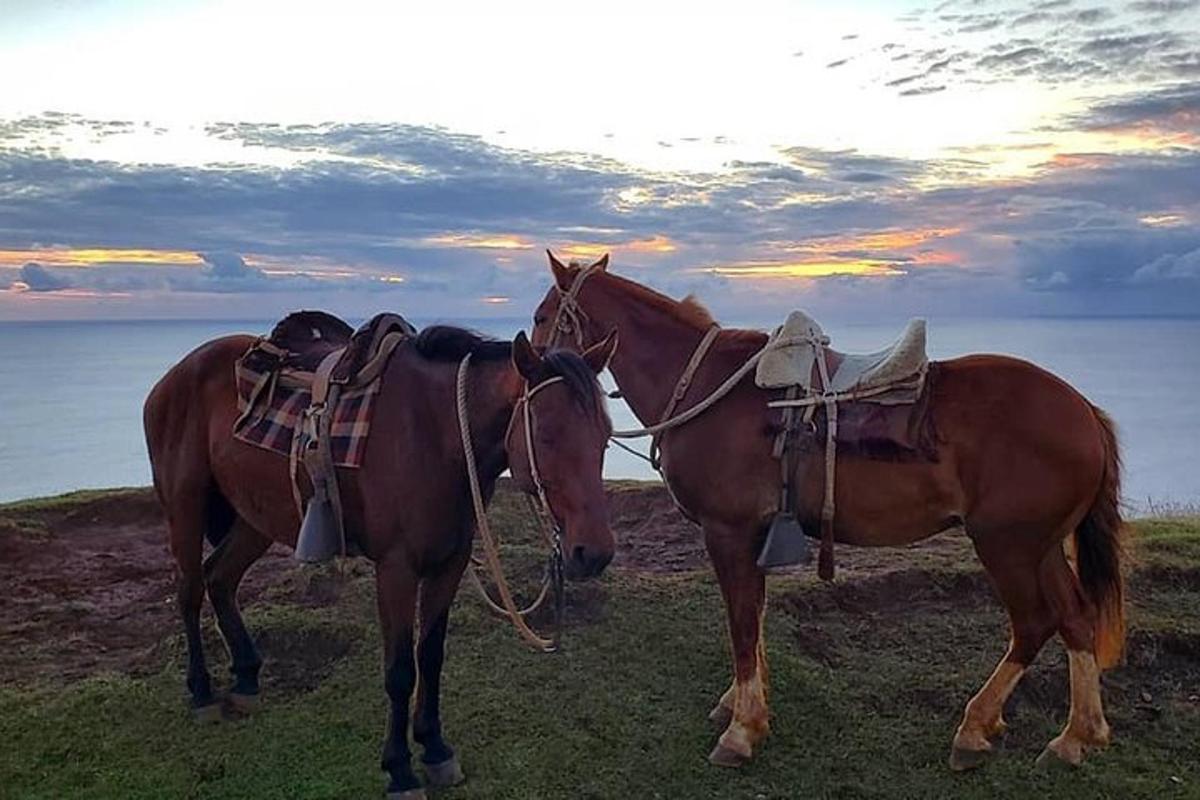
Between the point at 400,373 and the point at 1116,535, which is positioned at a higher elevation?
the point at 400,373

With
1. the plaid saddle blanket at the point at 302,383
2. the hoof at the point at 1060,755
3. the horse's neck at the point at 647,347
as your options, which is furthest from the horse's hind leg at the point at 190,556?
the hoof at the point at 1060,755

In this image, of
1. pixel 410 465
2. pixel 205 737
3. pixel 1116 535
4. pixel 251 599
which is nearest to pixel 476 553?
pixel 251 599

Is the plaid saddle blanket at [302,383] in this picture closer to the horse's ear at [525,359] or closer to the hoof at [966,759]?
the horse's ear at [525,359]

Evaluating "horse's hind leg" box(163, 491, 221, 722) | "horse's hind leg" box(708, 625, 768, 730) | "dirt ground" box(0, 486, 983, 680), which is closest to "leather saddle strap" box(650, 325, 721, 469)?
"horse's hind leg" box(708, 625, 768, 730)

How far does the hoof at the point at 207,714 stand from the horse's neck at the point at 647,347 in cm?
246

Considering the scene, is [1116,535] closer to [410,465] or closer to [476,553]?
[410,465]

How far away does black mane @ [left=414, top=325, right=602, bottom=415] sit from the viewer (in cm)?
304

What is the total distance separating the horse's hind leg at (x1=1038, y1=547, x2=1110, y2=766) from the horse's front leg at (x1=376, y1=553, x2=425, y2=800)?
264cm

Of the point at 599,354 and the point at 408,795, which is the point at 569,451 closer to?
the point at 599,354

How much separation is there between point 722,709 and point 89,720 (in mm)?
2961

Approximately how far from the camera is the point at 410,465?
3562 millimetres

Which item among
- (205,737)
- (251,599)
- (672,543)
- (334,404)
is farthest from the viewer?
(672,543)

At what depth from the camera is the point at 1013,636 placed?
3.85 m

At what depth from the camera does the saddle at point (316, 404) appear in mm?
3664
